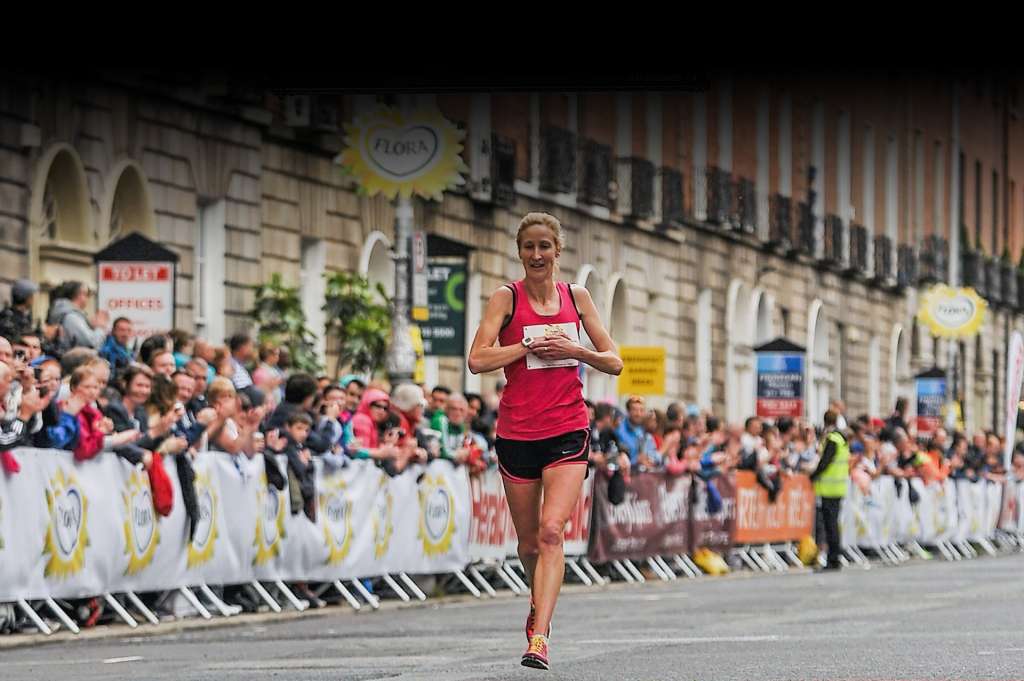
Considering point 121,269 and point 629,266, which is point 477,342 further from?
point 629,266

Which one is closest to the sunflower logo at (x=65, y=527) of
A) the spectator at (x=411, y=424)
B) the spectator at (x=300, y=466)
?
the spectator at (x=300, y=466)

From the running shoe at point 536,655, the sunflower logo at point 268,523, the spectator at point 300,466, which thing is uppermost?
the spectator at point 300,466

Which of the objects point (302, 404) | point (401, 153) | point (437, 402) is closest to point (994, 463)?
point (401, 153)

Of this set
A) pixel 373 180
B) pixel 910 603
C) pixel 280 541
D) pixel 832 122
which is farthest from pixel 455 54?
pixel 832 122

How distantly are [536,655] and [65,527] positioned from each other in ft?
17.0

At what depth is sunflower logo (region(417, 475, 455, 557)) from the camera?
21.4 m

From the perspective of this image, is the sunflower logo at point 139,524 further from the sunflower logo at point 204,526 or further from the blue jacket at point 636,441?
the blue jacket at point 636,441

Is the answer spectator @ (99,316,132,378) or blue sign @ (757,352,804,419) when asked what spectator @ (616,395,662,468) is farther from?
blue sign @ (757,352,804,419)

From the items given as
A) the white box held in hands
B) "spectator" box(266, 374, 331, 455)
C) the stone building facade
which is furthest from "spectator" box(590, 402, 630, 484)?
the white box held in hands

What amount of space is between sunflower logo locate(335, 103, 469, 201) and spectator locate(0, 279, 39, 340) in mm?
5412

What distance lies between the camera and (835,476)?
31.6 metres

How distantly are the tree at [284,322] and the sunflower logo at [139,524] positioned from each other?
11227 mm

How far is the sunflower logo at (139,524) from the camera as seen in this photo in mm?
16844

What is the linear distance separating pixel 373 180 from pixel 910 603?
6637mm
